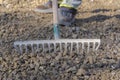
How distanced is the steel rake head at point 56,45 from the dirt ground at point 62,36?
0.06 meters

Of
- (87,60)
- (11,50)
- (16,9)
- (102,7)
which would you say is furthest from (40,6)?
(87,60)

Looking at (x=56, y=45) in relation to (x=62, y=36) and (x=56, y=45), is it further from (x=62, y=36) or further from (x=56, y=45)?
(x=62, y=36)

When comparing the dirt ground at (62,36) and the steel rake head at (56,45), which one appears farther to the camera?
the steel rake head at (56,45)

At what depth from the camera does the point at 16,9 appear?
406cm

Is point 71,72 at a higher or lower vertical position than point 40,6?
lower

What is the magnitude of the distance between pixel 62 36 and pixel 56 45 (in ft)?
0.77

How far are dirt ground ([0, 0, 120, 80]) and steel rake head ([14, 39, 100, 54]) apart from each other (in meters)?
0.06

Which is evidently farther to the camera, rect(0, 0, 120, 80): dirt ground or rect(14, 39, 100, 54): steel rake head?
rect(14, 39, 100, 54): steel rake head

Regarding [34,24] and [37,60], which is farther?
[34,24]

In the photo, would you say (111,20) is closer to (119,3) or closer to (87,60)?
(119,3)

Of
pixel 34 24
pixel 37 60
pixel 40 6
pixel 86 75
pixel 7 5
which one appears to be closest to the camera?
pixel 86 75

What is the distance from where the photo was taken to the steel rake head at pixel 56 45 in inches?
113

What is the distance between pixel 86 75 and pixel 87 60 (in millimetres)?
213

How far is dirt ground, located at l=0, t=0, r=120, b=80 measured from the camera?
2633mm
